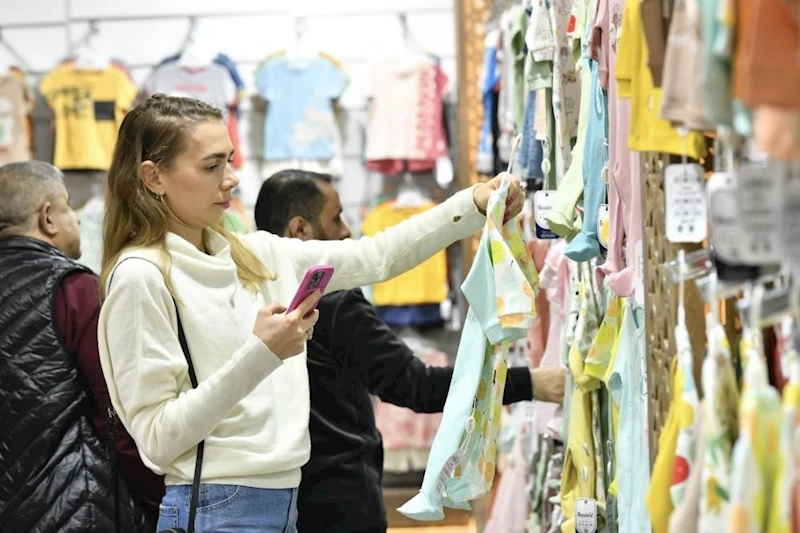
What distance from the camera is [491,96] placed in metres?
5.19

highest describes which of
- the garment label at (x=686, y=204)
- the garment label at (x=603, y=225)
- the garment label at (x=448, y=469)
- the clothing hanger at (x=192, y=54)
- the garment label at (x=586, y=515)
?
the clothing hanger at (x=192, y=54)

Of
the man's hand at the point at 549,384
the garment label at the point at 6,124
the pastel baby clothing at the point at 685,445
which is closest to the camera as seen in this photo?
the pastel baby clothing at the point at 685,445

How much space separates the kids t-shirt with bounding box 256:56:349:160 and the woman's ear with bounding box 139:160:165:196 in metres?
4.22

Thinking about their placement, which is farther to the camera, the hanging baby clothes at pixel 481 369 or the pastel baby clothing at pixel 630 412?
the hanging baby clothes at pixel 481 369

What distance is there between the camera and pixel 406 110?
660 cm

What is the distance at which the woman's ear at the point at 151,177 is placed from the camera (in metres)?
2.45

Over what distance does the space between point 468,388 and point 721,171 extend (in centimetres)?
106

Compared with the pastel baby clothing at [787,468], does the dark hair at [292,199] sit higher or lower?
higher

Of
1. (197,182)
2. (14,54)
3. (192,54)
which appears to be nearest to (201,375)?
(197,182)

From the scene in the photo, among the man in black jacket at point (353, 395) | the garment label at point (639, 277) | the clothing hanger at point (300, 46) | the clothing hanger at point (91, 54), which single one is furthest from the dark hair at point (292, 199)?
the clothing hanger at point (91, 54)

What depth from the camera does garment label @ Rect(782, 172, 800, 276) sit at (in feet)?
4.53

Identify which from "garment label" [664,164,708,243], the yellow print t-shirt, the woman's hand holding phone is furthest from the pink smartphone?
the yellow print t-shirt

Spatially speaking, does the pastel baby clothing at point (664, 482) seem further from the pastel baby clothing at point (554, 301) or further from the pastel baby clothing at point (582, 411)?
the pastel baby clothing at point (554, 301)

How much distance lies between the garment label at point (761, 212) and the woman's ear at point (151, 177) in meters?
1.35
